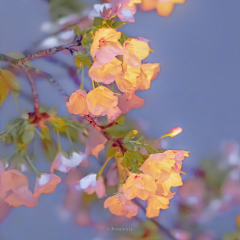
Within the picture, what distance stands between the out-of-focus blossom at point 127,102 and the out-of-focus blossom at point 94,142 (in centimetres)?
9

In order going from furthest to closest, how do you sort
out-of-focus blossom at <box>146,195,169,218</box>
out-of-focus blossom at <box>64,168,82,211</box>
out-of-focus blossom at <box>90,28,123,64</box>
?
out-of-focus blossom at <box>64,168,82,211</box>
out-of-focus blossom at <box>146,195,169,218</box>
out-of-focus blossom at <box>90,28,123,64</box>

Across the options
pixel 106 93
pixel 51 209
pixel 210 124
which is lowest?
pixel 51 209

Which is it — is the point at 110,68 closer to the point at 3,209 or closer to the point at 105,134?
the point at 105,134

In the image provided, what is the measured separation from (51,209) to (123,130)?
0.98 feet

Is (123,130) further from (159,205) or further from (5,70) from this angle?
(5,70)

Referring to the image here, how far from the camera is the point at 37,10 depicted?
430 millimetres

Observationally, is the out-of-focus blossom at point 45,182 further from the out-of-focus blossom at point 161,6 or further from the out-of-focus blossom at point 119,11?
the out-of-focus blossom at point 161,6

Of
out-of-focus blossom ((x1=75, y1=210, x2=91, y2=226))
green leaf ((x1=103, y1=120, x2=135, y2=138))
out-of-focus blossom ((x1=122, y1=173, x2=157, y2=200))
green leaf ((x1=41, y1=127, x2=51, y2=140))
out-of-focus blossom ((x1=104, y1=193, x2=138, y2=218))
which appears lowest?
out-of-focus blossom ((x1=75, y1=210, x2=91, y2=226))

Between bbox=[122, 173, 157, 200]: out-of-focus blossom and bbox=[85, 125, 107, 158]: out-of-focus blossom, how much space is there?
15 cm

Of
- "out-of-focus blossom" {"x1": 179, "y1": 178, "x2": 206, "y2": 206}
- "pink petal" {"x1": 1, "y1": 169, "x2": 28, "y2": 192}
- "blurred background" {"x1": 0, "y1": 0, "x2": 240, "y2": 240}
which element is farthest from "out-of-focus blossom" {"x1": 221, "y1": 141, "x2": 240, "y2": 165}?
"pink petal" {"x1": 1, "y1": 169, "x2": 28, "y2": 192}

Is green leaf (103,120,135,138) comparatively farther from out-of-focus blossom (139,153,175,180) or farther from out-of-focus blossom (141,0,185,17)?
out-of-focus blossom (141,0,185,17)

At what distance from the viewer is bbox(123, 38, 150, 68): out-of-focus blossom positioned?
30 cm

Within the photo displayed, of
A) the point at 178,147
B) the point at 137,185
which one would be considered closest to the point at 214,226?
the point at 178,147

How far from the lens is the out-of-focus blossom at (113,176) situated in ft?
1.58
